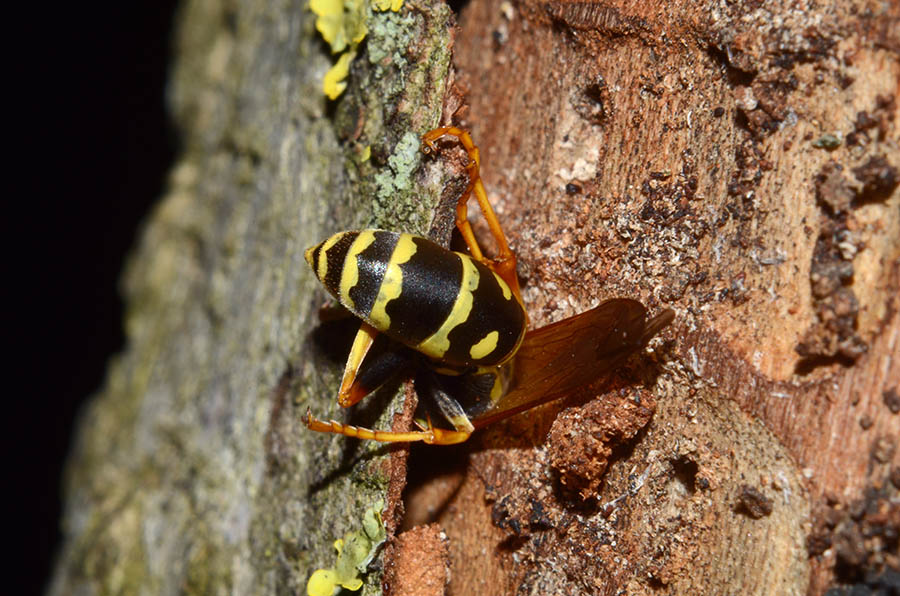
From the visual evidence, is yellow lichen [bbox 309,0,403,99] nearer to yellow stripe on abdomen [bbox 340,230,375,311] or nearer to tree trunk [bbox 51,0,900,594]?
tree trunk [bbox 51,0,900,594]

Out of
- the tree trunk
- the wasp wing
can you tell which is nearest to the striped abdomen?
the wasp wing

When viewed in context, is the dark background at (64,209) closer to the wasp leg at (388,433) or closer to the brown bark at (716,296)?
the wasp leg at (388,433)

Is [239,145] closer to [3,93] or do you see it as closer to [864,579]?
[864,579]

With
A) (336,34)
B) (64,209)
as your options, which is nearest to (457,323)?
(336,34)

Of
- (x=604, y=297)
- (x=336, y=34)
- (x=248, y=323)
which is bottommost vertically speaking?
(x=248, y=323)

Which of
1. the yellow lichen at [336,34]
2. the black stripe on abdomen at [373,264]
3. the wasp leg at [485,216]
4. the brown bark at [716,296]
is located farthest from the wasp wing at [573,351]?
the yellow lichen at [336,34]

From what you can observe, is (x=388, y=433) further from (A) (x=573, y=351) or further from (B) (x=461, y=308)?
(A) (x=573, y=351)
